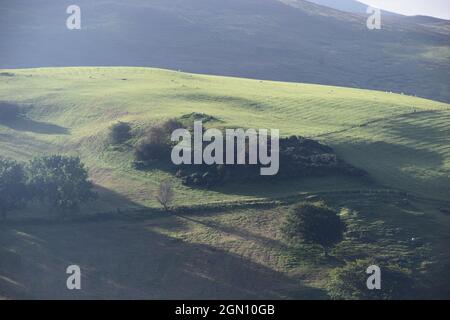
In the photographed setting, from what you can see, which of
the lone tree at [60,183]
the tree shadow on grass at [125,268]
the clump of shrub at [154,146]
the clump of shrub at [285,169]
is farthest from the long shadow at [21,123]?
the tree shadow on grass at [125,268]

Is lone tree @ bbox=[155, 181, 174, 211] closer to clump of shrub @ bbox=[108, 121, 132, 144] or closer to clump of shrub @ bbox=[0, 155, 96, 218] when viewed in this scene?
clump of shrub @ bbox=[0, 155, 96, 218]

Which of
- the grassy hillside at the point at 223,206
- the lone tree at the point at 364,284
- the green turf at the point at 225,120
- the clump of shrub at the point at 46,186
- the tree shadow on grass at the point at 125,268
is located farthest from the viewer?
the green turf at the point at 225,120

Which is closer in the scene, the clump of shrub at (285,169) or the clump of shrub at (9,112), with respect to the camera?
the clump of shrub at (285,169)

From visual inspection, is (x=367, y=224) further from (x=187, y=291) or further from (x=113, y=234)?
(x=113, y=234)

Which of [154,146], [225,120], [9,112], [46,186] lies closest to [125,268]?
[46,186]

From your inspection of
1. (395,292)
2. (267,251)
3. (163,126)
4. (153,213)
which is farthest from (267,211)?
(163,126)

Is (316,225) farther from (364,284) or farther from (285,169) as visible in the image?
(285,169)

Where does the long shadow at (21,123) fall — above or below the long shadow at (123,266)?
above

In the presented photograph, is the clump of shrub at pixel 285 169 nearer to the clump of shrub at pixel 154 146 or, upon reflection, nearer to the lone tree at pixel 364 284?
the clump of shrub at pixel 154 146

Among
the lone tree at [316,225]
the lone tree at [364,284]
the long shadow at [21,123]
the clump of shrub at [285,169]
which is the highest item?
the long shadow at [21,123]
